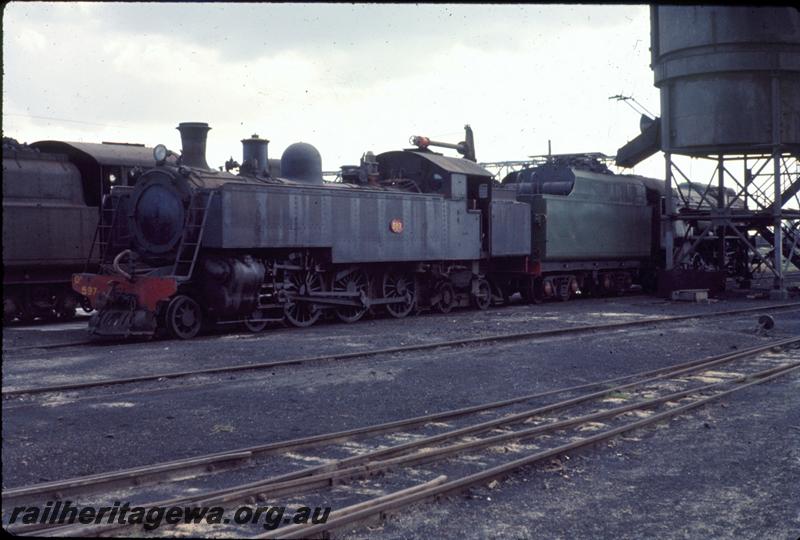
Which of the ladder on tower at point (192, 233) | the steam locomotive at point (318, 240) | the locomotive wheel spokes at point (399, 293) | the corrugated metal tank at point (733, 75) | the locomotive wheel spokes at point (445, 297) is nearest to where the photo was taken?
the ladder on tower at point (192, 233)

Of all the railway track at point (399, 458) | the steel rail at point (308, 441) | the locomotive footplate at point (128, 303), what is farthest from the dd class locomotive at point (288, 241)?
the railway track at point (399, 458)

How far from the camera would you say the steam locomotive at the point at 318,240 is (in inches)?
527

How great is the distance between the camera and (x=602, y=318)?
1648 cm

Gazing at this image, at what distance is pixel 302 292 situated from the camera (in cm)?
1500

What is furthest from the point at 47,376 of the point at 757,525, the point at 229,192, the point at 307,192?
the point at 757,525

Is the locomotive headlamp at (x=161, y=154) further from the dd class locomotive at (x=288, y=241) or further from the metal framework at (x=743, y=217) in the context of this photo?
the metal framework at (x=743, y=217)

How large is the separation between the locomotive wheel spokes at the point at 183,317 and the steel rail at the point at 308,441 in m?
6.49

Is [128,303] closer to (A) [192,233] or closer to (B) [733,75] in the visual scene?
(A) [192,233]

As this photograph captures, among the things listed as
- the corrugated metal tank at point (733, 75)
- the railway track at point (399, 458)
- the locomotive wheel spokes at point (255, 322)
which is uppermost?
the corrugated metal tank at point (733, 75)

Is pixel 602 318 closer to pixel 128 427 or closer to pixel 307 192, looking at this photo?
pixel 307 192

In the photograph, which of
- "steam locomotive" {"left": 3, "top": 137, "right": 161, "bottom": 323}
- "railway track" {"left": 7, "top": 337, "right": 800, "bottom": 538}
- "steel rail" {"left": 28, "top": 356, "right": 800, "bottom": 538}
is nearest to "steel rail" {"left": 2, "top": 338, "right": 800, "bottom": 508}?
"railway track" {"left": 7, "top": 337, "right": 800, "bottom": 538}

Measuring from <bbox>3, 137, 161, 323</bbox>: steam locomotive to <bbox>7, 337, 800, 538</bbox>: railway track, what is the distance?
9.97 meters

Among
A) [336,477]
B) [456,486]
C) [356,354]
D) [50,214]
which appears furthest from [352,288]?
[456,486]

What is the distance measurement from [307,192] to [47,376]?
644 cm
